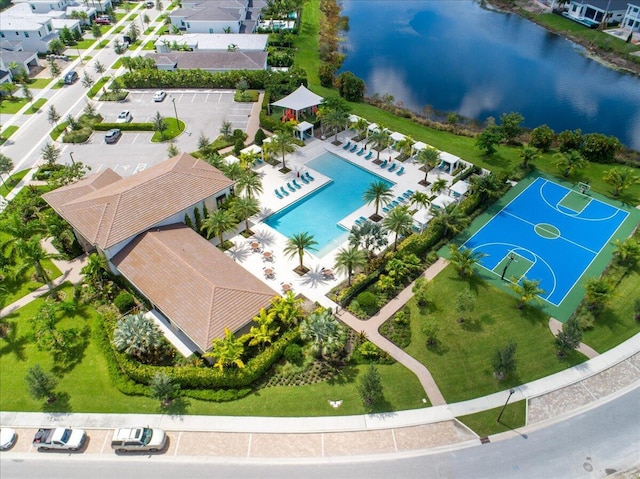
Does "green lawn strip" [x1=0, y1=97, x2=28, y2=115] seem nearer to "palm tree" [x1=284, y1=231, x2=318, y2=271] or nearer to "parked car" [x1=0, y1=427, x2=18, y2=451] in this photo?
"palm tree" [x1=284, y1=231, x2=318, y2=271]

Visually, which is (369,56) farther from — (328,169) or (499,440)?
(499,440)

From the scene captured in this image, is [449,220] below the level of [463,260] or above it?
above

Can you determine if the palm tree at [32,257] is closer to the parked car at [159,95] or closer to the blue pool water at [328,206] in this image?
the blue pool water at [328,206]

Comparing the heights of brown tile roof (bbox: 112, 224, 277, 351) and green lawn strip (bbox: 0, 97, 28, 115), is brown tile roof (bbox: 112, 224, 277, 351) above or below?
A: above

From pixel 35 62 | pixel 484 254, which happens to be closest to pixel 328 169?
pixel 484 254

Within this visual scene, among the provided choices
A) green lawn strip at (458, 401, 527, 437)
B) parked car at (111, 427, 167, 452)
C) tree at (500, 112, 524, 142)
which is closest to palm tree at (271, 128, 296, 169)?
tree at (500, 112, 524, 142)

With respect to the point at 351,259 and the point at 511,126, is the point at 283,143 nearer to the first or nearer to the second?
the point at 351,259

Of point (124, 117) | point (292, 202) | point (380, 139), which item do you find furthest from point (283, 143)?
point (124, 117)
